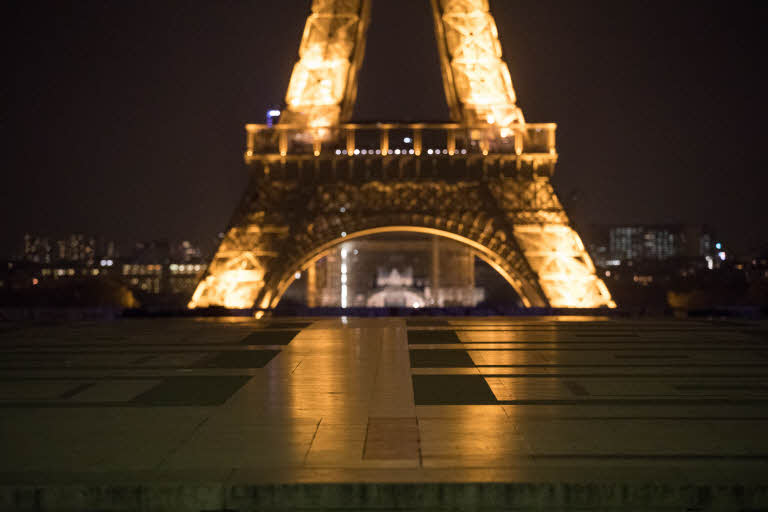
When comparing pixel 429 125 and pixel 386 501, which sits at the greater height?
pixel 429 125

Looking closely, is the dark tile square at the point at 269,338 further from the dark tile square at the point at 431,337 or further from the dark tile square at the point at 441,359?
the dark tile square at the point at 441,359

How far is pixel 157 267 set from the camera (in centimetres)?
11650

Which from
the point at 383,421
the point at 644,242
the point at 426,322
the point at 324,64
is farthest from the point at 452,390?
the point at 644,242

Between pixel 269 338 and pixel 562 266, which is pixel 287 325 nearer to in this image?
pixel 269 338

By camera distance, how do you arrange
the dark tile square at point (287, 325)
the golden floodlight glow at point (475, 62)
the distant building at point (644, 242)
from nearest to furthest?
the dark tile square at point (287, 325) → the golden floodlight glow at point (475, 62) → the distant building at point (644, 242)

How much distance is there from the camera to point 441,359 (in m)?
12.5

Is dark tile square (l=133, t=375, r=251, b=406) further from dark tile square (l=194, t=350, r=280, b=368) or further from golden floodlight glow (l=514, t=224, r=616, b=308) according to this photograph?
golden floodlight glow (l=514, t=224, r=616, b=308)

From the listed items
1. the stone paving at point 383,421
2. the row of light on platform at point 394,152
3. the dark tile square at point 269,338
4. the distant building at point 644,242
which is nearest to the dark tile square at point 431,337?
the stone paving at point 383,421

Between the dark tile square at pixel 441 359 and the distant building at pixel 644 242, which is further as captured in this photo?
the distant building at pixel 644 242

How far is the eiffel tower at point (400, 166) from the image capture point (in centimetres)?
2708

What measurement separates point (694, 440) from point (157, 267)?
115255 millimetres

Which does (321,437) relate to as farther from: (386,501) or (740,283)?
(740,283)

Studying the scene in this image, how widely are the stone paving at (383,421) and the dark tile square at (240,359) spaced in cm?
8

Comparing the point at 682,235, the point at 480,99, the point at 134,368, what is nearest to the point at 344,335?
the point at 134,368
